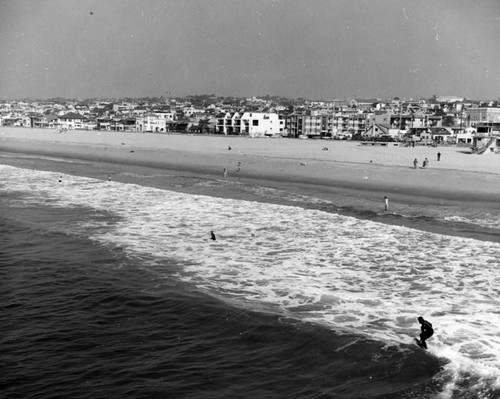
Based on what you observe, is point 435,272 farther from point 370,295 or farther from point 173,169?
point 173,169

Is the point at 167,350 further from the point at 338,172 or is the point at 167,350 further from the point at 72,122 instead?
the point at 72,122

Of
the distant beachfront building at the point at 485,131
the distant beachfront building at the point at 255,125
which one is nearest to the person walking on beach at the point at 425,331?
the distant beachfront building at the point at 485,131

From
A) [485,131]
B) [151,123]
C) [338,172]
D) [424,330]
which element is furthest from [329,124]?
[424,330]

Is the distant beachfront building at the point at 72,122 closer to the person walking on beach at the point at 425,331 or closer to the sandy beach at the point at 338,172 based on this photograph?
the sandy beach at the point at 338,172

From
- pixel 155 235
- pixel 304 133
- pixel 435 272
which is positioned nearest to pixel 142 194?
pixel 155 235

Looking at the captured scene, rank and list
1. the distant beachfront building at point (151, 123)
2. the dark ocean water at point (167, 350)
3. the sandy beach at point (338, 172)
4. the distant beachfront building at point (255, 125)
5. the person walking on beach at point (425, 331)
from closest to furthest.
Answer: the dark ocean water at point (167, 350) → the person walking on beach at point (425, 331) → the sandy beach at point (338, 172) → the distant beachfront building at point (255, 125) → the distant beachfront building at point (151, 123)

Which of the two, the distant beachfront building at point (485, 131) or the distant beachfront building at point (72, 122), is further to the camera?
the distant beachfront building at point (72, 122)
